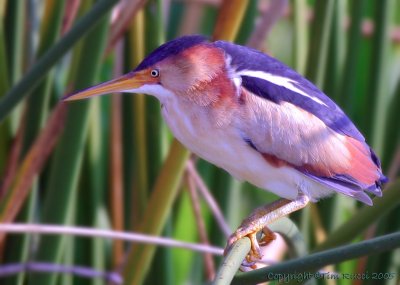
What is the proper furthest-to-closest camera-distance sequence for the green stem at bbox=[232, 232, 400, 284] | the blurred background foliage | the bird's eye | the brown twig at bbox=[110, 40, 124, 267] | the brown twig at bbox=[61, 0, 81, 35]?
the brown twig at bbox=[110, 40, 124, 267] → the brown twig at bbox=[61, 0, 81, 35] → the blurred background foliage → the bird's eye → the green stem at bbox=[232, 232, 400, 284]

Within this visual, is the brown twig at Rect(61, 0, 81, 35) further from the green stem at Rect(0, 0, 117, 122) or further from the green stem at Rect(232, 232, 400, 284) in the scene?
the green stem at Rect(232, 232, 400, 284)

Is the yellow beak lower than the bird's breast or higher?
higher

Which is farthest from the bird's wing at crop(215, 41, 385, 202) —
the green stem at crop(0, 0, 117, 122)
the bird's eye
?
the green stem at crop(0, 0, 117, 122)

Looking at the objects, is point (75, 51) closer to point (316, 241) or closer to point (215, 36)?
point (215, 36)

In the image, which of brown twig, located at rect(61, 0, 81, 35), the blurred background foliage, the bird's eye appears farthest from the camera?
brown twig, located at rect(61, 0, 81, 35)

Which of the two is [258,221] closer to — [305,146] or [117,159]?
[305,146]

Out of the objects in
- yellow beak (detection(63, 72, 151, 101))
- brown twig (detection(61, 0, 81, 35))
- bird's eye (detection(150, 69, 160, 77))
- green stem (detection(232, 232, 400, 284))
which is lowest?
green stem (detection(232, 232, 400, 284))

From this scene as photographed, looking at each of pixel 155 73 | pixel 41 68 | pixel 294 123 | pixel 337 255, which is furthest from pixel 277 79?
pixel 337 255
